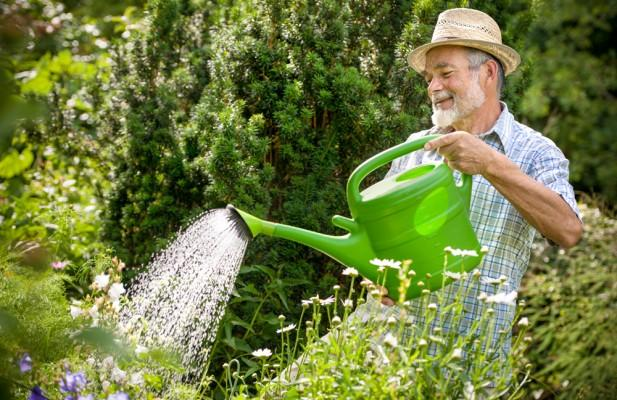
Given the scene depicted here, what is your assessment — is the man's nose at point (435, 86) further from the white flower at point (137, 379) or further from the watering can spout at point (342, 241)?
the white flower at point (137, 379)

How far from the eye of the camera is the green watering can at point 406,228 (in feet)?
6.61

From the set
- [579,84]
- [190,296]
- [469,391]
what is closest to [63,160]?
[190,296]

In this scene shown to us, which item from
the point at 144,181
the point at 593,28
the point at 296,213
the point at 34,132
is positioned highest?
the point at 593,28

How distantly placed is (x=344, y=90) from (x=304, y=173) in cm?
35

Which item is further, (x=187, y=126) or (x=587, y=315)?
(x=587, y=315)

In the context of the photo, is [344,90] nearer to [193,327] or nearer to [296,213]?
[296,213]

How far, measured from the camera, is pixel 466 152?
2051 mm

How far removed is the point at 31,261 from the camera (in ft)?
2.35

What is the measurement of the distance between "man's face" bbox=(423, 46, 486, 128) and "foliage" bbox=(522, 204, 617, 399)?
1.37m

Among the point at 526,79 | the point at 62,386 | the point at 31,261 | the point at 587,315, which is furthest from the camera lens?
the point at 587,315

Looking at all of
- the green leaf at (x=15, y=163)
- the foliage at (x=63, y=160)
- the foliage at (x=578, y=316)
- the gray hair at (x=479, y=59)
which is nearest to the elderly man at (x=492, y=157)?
the gray hair at (x=479, y=59)

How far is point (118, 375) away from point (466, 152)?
0.98m

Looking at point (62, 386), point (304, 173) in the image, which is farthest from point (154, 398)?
point (304, 173)

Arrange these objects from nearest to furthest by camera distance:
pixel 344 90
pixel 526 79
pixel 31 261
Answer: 1. pixel 31 261
2. pixel 344 90
3. pixel 526 79
